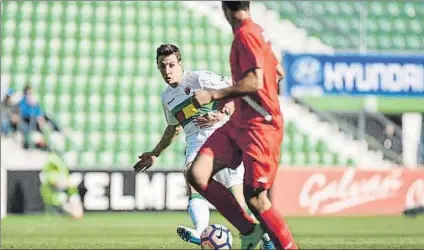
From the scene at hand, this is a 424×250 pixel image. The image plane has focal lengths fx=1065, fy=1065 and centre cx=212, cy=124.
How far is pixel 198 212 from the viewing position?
28.7 ft

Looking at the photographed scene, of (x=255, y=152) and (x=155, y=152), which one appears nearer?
(x=255, y=152)

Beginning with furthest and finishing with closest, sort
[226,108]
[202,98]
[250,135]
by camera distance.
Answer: [226,108], [250,135], [202,98]

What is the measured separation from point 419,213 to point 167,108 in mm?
10317

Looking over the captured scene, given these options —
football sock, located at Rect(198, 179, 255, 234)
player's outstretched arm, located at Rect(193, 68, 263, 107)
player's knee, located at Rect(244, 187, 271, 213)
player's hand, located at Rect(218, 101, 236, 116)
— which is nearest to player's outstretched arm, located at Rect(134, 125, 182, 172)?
player's hand, located at Rect(218, 101, 236, 116)

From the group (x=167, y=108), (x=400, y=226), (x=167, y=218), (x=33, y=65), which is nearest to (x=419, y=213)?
(x=400, y=226)

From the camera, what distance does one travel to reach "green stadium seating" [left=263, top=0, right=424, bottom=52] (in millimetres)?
23141

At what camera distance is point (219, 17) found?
23.2 m

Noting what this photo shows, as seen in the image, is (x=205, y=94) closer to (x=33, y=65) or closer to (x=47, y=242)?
(x=47, y=242)

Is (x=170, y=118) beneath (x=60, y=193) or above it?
above

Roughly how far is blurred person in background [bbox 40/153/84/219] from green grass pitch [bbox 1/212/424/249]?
0.71ft

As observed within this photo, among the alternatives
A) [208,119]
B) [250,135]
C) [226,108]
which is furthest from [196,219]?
[250,135]

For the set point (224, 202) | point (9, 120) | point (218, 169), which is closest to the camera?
point (218, 169)

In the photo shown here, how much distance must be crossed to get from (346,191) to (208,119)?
33.0 feet

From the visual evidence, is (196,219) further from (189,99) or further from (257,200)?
(257,200)
